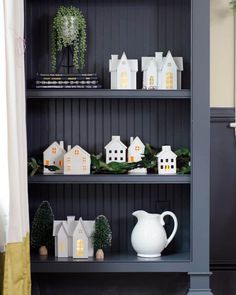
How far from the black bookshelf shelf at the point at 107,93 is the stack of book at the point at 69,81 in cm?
5

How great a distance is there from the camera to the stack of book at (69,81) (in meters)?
3.65

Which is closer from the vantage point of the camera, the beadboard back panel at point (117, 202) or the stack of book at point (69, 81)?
the stack of book at point (69, 81)

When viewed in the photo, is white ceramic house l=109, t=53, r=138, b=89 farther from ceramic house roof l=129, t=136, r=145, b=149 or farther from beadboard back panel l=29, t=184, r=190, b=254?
beadboard back panel l=29, t=184, r=190, b=254

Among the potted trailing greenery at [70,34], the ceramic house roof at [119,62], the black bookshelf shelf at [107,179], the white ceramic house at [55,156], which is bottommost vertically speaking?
the black bookshelf shelf at [107,179]

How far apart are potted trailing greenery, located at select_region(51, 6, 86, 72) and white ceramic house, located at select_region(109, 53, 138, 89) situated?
19 cm

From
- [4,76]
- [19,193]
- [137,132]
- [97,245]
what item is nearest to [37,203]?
[97,245]

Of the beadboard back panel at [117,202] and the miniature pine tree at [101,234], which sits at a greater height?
the beadboard back panel at [117,202]

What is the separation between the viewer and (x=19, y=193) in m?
2.90

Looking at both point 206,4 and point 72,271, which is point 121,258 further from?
point 206,4

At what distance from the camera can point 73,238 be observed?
3688mm

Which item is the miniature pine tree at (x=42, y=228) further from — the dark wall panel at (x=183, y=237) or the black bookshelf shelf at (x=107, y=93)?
the black bookshelf shelf at (x=107, y=93)

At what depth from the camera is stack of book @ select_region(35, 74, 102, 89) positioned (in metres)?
3.65

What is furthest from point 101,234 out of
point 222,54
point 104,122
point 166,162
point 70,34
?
point 222,54

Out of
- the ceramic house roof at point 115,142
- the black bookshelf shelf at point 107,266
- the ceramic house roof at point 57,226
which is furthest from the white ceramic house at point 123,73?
the black bookshelf shelf at point 107,266
